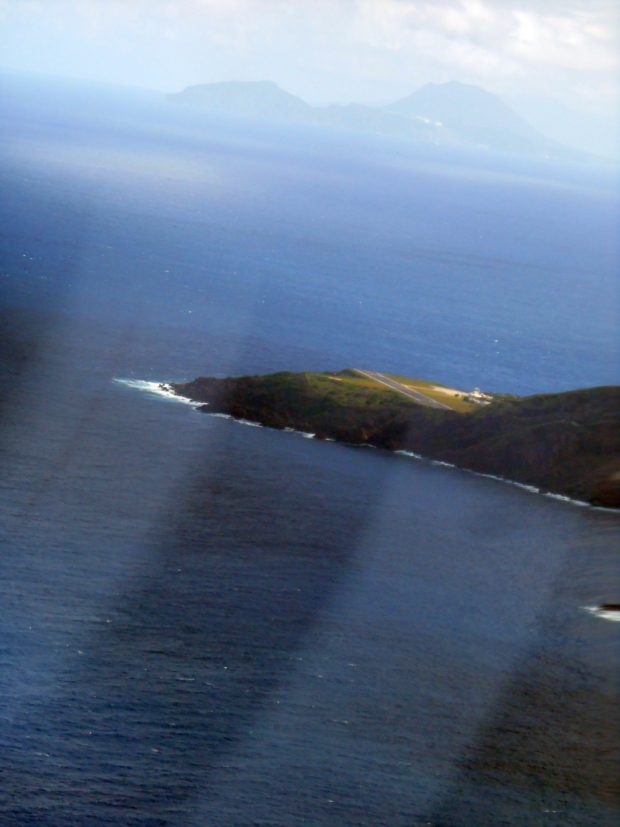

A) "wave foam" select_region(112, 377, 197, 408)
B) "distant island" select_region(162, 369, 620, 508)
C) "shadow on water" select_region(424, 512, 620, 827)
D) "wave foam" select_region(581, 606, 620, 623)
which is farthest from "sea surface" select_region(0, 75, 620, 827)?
"distant island" select_region(162, 369, 620, 508)

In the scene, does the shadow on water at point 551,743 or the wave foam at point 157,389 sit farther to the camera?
the wave foam at point 157,389

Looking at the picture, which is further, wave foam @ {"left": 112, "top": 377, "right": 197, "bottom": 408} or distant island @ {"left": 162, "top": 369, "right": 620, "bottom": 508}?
wave foam @ {"left": 112, "top": 377, "right": 197, "bottom": 408}

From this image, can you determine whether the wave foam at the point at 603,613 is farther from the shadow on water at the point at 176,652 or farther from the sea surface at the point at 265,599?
the shadow on water at the point at 176,652

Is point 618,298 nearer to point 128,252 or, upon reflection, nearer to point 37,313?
point 128,252

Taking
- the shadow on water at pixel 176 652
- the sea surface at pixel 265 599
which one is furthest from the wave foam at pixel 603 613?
the shadow on water at pixel 176 652

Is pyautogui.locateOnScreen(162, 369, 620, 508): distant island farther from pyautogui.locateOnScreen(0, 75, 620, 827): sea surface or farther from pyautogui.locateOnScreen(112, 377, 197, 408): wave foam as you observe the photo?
pyautogui.locateOnScreen(0, 75, 620, 827): sea surface

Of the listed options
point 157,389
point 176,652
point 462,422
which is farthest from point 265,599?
point 157,389

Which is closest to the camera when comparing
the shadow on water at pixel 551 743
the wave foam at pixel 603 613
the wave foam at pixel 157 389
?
the shadow on water at pixel 551 743

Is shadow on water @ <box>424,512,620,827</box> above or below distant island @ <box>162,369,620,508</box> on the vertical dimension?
below

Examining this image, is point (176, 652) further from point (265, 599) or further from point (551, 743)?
point (551, 743)
